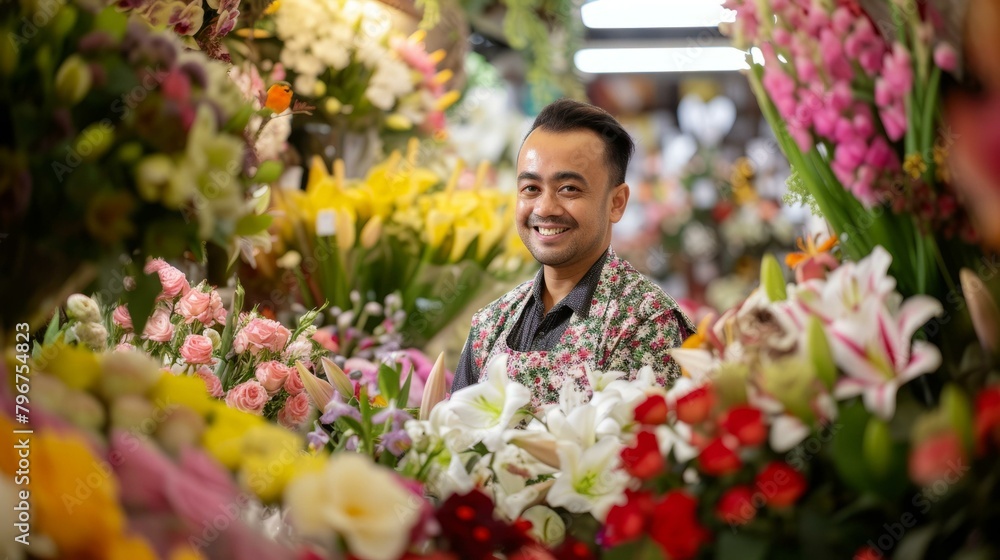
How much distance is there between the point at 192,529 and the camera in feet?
1.82

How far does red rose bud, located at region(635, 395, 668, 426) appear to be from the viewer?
0.72 m

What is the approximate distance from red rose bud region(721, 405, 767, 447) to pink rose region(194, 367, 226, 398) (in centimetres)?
79

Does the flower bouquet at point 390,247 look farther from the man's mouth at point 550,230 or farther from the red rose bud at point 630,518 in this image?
the red rose bud at point 630,518

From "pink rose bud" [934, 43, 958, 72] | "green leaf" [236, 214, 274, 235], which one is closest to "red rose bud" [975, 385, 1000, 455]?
"pink rose bud" [934, 43, 958, 72]

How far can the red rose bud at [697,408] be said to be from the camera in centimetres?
68

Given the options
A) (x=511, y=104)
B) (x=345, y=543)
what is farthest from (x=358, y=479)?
(x=511, y=104)

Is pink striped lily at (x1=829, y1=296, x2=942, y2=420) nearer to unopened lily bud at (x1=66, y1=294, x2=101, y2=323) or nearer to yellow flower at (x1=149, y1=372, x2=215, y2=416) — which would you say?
yellow flower at (x1=149, y1=372, x2=215, y2=416)

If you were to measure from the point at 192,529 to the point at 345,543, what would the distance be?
10cm

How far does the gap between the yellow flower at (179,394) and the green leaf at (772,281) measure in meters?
0.46

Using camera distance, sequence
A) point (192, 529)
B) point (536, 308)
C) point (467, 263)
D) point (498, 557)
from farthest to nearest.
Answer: point (467, 263) → point (536, 308) → point (498, 557) → point (192, 529)

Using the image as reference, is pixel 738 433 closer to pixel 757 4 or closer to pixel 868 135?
pixel 868 135

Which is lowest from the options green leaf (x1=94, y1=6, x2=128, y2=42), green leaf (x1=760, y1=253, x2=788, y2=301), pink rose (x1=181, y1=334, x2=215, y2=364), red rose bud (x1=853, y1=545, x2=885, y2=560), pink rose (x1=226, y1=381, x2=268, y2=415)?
pink rose (x1=226, y1=381, x2=268, y2=415)

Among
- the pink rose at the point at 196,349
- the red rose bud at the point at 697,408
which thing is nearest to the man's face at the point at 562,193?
the pink rose at the point at 196,349

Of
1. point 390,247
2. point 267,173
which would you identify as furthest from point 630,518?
point 390,247
